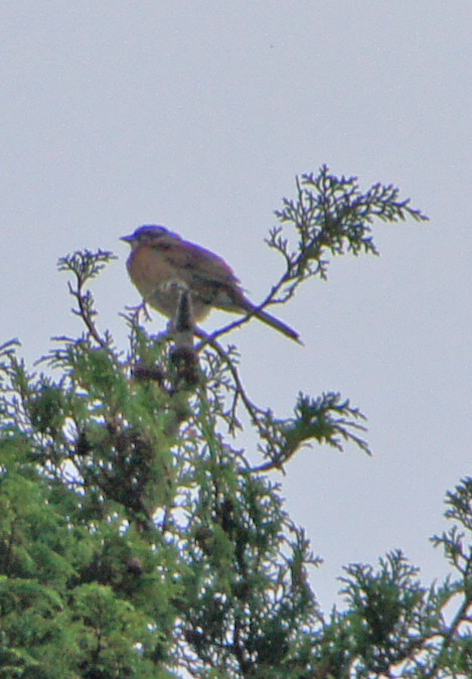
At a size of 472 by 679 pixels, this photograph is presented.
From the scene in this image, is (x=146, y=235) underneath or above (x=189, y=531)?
above

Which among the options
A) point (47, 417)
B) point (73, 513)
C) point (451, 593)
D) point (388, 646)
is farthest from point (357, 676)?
point (47, 417)

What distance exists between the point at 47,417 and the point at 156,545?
69 cm

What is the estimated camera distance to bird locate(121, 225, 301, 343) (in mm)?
7727

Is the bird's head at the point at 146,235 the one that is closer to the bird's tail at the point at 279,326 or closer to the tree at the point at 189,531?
the bird's tail at the point at 279,326

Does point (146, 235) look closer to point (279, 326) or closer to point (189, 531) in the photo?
point (279, 326)

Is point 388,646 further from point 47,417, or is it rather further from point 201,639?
point 47,417

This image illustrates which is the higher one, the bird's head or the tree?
the bird's head

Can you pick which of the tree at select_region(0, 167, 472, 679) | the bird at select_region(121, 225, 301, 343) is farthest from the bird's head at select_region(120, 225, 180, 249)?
the tree at select_region(0, 167, 472, 679)

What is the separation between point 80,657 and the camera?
3154 mm

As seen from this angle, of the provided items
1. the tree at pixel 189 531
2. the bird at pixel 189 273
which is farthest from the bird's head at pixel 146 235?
the tree at pixel 189 531

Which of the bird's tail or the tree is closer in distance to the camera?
the tree

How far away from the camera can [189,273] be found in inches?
323

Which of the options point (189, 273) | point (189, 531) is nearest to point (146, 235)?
point (189, 273)

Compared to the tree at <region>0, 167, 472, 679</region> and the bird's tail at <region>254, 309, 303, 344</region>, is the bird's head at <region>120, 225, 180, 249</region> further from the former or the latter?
the tree at <region>0, 167, 472, 679</region>
